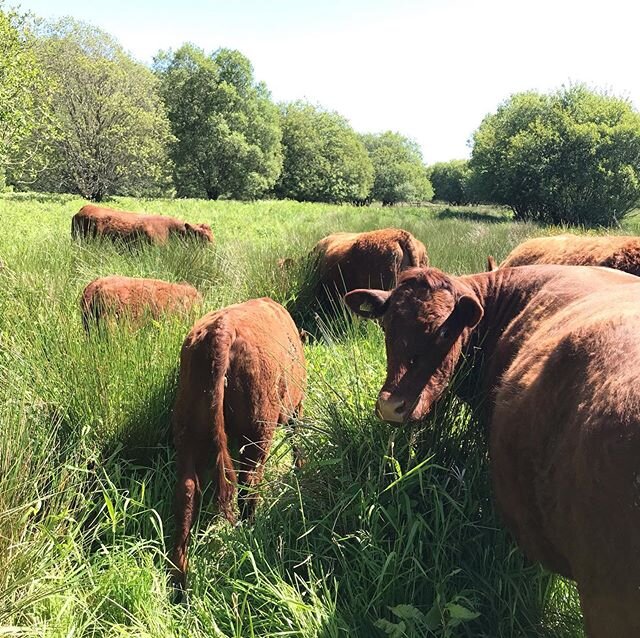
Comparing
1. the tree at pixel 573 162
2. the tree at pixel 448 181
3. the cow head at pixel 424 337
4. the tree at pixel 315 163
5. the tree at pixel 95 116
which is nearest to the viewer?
the cow head at pixel 424 337

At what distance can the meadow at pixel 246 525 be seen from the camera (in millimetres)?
2344

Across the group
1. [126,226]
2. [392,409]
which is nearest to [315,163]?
[126,226]

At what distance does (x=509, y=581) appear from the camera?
96.3 inches

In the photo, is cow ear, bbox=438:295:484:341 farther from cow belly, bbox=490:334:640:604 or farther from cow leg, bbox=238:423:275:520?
cow leg, bbox=238:423:275:520

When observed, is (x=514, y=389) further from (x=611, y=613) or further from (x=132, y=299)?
(x=132, y=299)

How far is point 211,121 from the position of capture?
42.8 meters

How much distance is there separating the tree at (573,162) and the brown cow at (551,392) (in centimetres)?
2619

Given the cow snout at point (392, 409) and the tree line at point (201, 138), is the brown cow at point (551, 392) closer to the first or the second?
the cow snout at point (392, 409)

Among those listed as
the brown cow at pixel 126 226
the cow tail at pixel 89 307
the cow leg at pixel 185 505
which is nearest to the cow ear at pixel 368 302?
the cow leg at pixel 185 505

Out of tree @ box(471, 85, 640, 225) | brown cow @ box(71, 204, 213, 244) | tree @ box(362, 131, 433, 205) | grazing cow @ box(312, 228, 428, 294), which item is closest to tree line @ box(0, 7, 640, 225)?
tree @ box(471, 85, 640, 225)

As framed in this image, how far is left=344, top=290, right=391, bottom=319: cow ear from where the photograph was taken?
2959 millimetres

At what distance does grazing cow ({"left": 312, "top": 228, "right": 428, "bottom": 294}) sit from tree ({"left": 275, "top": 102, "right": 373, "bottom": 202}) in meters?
52.4

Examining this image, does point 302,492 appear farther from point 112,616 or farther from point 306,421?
point 112,616

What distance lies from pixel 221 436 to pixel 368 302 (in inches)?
45.0
